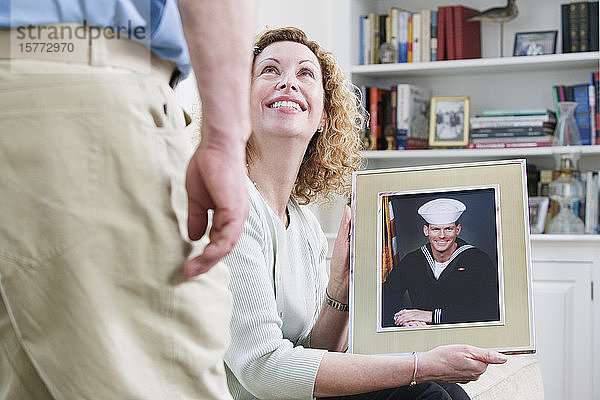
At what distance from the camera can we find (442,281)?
4.61ft

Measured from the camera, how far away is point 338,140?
186 centimetres

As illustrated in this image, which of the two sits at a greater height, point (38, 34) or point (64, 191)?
point (38, 34)

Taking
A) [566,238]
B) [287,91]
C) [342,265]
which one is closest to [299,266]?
[342,265]

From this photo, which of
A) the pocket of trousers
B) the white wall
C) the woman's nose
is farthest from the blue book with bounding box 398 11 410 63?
the pocket of trousers

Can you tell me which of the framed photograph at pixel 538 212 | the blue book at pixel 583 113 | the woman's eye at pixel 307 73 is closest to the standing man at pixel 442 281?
the woman's eye at pixel 307 73

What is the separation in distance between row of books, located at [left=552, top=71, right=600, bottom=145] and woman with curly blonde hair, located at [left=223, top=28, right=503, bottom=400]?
1368 millimetres

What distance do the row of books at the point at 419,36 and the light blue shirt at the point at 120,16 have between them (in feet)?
8.88

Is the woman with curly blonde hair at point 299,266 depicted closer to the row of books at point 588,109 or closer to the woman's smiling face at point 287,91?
the woman's smiling face at point 287,91

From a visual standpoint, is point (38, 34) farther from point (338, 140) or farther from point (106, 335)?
point (338, 140)

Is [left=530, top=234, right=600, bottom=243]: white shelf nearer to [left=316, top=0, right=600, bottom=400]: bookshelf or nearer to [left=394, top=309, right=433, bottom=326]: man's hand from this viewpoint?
[left=316, top=0, right=600, bottom=400]: bookshelf

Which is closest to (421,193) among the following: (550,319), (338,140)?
(338,140)

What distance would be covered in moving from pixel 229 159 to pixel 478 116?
2742 millimetres

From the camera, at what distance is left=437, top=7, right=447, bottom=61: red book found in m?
3.25

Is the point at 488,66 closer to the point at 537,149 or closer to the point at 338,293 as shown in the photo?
the point at 537,149
